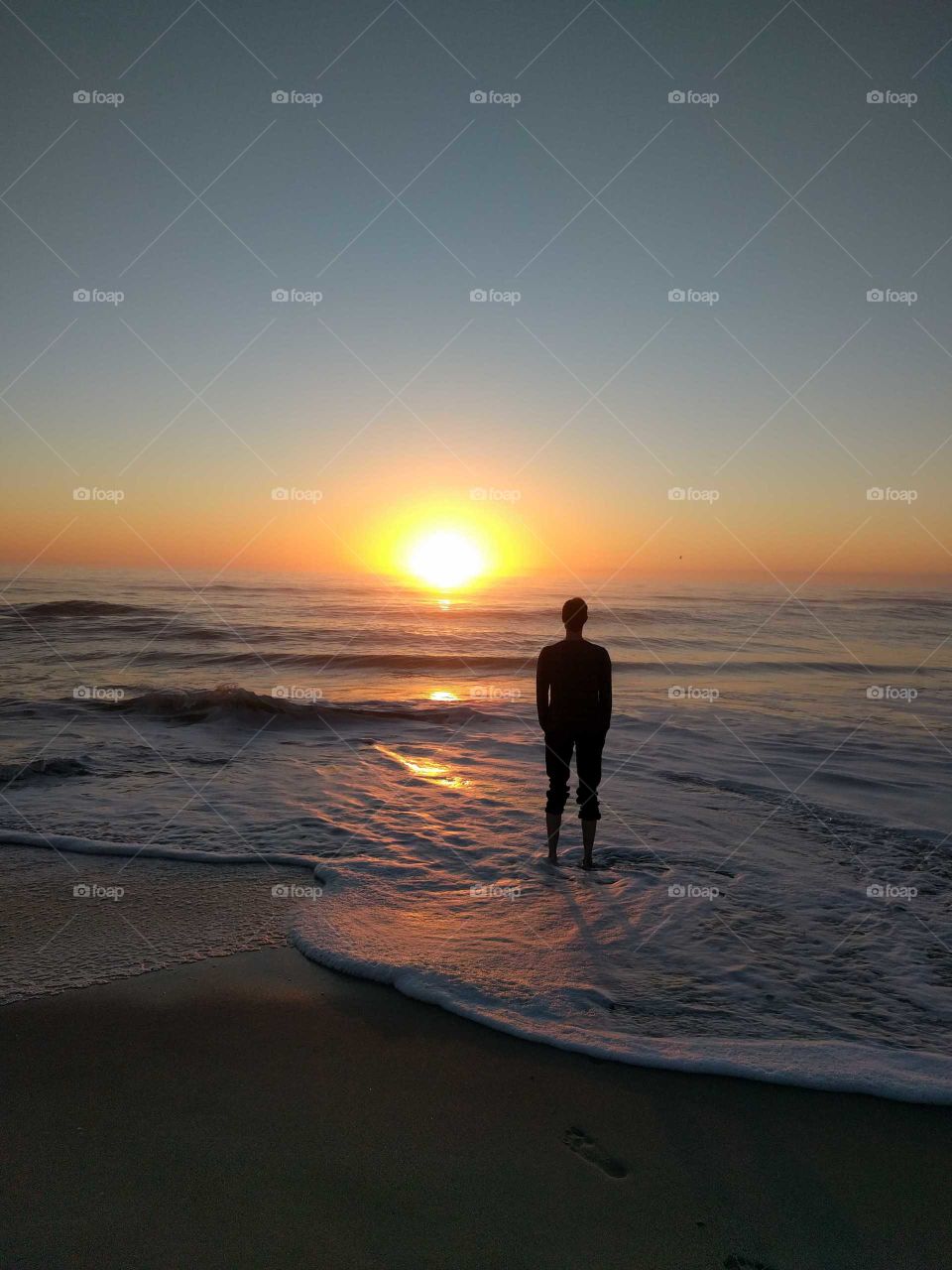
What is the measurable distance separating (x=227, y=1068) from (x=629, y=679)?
1623 cm

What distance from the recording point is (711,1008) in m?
3.96

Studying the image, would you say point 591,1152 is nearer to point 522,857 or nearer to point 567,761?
point 522,857

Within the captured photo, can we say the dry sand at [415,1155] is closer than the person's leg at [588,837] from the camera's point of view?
Yes

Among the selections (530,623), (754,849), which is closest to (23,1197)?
(754,849)

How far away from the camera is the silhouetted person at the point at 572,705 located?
6520mm

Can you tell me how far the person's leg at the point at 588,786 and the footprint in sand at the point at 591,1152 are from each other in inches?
131

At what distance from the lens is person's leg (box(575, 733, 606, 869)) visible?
20.7ft

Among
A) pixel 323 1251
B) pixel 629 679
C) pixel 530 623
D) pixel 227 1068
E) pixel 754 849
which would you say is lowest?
pixel 323 1251

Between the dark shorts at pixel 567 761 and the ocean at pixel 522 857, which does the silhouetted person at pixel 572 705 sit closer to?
the dark shorts at pixel 567 761

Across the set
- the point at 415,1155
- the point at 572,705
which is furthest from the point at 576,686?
the point at 415,1155

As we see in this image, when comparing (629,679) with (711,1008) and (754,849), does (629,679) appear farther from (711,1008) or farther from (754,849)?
(711,1008)

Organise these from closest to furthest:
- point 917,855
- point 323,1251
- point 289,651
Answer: point 323,1251, point 917,855, point 289,651

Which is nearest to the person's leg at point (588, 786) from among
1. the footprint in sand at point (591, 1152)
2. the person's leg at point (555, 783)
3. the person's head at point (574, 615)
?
the person's leg at point (555, 783)

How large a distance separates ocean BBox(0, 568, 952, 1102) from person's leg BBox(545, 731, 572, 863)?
0.24 meters
